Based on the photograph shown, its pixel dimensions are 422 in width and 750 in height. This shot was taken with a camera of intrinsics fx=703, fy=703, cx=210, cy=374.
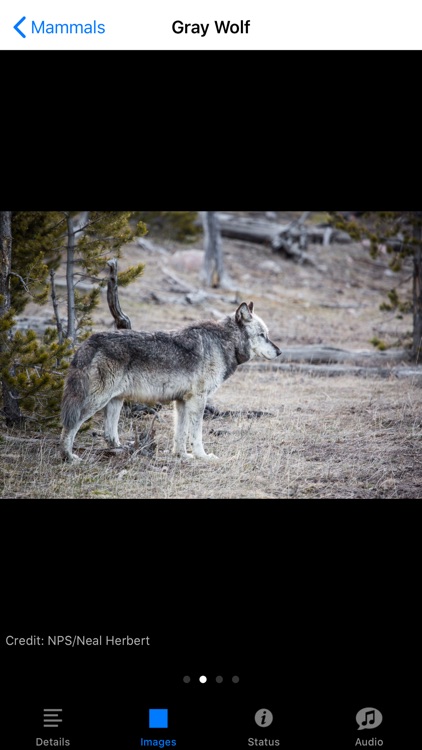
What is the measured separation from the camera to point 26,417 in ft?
26.6

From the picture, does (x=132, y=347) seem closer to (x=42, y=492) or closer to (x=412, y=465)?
(x=42, y=492)

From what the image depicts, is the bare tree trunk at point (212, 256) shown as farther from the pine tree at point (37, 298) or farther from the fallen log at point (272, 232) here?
the pine tree at point (37, 298)

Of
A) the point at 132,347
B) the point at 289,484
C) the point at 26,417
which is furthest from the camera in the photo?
the point at 26,417

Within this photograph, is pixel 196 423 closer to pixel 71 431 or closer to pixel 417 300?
pixel 71 431

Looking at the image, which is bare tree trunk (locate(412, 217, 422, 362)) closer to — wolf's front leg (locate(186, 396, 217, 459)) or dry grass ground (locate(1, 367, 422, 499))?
dry grass ground (locate(1, 367, 422, 499))

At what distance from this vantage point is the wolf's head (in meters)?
8.25

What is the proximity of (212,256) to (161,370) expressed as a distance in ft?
52.0
